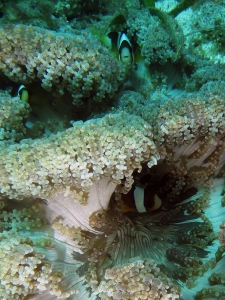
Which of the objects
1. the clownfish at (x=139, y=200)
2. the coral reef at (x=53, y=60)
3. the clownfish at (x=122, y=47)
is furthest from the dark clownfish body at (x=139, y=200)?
the clownfish at (x=122, y=47)

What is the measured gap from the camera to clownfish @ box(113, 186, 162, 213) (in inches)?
69.0

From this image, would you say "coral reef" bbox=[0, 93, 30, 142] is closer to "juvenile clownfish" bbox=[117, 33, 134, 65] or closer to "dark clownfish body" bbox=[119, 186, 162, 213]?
"dark clownfish body" bbox=[119, 186, 162, 213]

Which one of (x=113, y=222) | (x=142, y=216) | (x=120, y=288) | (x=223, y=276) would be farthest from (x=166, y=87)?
(x=120, y=288)

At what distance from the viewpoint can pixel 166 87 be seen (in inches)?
89.5

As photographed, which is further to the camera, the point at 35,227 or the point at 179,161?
the point at 179,161

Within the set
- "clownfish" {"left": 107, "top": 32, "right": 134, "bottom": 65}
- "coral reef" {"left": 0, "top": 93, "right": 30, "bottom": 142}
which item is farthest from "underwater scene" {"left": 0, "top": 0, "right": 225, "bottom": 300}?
"clownfish" {"left": 107, "top": 32, "right": 134, "bottom": 65}

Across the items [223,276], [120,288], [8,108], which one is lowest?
[223,276]

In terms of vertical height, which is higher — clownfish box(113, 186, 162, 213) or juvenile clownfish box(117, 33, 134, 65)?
juvenile clownfish box(117, 33, 134, 65)

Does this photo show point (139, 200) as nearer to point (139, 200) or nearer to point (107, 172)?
point (139, 200)

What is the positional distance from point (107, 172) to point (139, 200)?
21.8 inches

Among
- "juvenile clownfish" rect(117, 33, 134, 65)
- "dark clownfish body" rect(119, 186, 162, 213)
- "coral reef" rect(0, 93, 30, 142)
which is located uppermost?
"juvenile clownfish" rect(117, 33, 134, 65)

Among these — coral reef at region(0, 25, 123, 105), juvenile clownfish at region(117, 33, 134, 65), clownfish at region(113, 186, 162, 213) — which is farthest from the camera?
juvenile clownfish at region(117, 33, 134, 65)

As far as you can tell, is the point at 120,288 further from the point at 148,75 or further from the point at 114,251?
the point at 148,75

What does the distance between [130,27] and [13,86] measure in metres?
1.08
